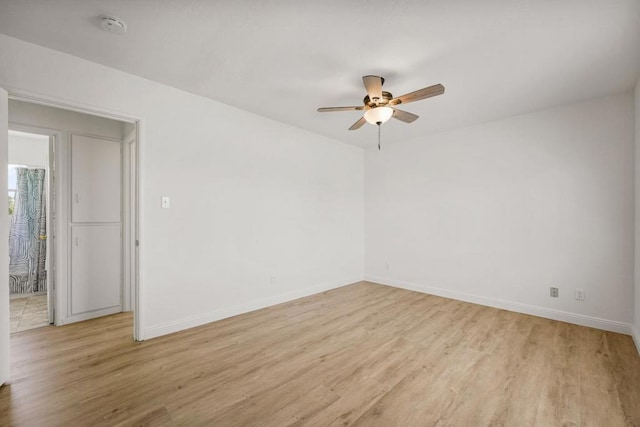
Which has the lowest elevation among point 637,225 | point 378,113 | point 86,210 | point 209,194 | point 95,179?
point 637,225

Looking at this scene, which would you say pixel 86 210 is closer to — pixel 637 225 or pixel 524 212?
pixel 524 212

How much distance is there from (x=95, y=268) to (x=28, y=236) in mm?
2166

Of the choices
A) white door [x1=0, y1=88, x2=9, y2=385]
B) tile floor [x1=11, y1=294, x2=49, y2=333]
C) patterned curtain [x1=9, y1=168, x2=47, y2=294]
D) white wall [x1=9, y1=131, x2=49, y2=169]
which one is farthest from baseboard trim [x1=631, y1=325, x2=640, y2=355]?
white wall [x1=9, y1=131, x2=49, y2=169]

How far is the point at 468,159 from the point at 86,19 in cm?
436

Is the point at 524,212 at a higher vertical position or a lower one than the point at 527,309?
higher

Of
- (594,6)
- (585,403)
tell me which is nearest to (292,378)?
(585,403)

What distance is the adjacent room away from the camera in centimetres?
192

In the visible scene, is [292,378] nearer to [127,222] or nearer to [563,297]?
[127,222]

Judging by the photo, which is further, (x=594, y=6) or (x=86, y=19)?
(x=86, y=19)

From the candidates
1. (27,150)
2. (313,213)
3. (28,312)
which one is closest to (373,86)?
(313,213)

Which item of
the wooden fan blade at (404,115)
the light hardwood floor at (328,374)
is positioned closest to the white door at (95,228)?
the light hardwood floor at (328,374)

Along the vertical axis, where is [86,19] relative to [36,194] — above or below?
above

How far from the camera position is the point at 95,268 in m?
3.47

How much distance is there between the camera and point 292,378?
7.11 ft
